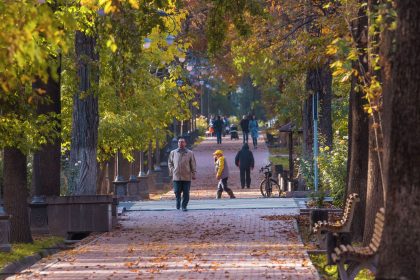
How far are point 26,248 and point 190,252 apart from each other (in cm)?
340

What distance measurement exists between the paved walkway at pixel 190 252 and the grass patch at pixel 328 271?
0.72 ft

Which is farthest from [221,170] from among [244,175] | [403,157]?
[403,157]

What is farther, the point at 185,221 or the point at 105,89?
the point at 105,89

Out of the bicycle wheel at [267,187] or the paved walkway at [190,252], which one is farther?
the bicycle wheel at [267,187]

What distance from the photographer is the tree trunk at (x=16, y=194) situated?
22100 mm

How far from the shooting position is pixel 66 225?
2438 cm

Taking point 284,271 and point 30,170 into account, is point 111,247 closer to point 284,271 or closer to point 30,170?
point 284,271

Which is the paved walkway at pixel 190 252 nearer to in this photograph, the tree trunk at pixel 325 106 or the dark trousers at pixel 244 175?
the tree trunk at pixel 325 106

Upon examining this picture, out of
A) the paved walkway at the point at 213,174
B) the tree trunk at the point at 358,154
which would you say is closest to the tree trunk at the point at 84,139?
the tree trunk at the point at 358,154

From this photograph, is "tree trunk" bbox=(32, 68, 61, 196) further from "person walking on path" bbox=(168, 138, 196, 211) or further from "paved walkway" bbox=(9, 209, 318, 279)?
"person walking on path" bbox=(168, 138, 196, 211)

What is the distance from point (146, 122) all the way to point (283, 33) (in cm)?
812

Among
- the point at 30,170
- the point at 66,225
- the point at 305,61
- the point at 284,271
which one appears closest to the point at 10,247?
the point at 66,225

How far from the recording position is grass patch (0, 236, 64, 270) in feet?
62.7

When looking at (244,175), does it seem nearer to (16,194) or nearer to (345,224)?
(16,194)
